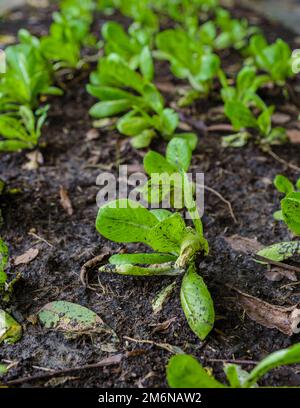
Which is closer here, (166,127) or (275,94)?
(166,127)

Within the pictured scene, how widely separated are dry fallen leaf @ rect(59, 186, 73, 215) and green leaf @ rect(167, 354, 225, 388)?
0.72 m

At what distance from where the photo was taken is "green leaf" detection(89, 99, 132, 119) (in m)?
1.89

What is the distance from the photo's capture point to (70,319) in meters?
1.08

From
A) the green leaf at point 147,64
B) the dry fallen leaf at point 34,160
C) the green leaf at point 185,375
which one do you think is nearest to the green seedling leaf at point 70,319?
the green leaf at point 185,375

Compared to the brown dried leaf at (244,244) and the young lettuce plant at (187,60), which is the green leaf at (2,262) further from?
the young lettuce plant at (187,60)

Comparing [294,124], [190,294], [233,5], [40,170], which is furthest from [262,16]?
[190,294]

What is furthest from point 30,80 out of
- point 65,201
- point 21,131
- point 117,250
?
point 117,250

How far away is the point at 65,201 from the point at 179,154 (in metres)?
0.41

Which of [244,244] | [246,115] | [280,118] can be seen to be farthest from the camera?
[280,118]

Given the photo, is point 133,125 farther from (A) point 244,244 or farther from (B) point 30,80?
(A) point 244,244

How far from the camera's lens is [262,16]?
12.6ft
